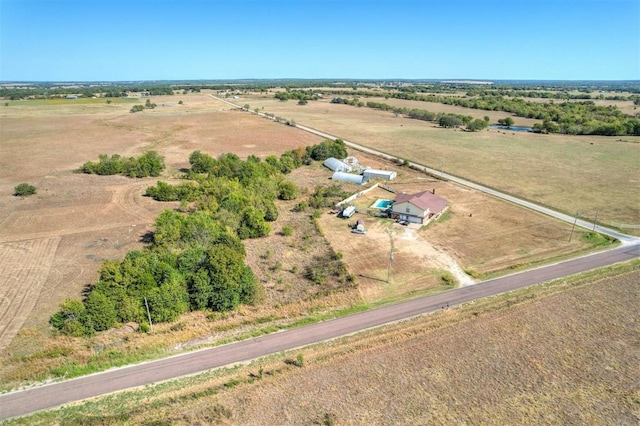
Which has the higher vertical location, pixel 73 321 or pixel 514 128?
pixel 514 128

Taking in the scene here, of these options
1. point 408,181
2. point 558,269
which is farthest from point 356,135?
point 558,269

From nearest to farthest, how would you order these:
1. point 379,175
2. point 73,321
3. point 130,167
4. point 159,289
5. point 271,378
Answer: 1. point 271,378
2. point 73,321
3. point 159,289
4. point 130,167
5. point 379,175

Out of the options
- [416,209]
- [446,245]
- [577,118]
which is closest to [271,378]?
[446,245]

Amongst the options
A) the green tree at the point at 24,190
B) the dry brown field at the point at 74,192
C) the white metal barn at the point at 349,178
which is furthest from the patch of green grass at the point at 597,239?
the green tree at the point at 24,190

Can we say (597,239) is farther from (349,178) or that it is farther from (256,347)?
(256,347)

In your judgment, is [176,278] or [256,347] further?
[176,278]

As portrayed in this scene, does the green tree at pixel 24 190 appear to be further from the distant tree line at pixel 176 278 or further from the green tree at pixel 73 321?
the green tree at pixel 73 321

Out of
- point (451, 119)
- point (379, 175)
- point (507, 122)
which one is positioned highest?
point (451, 119)

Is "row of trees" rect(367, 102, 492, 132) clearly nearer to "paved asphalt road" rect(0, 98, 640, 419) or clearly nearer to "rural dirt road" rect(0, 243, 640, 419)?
"paved asphalt road" rect(0, 98, 640, 419)
